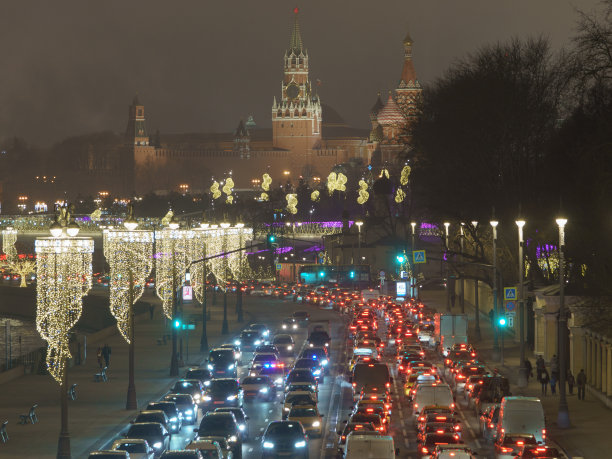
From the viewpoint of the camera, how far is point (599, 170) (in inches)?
1401

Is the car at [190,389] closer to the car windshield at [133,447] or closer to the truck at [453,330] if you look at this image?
the car windshield at [133,447]

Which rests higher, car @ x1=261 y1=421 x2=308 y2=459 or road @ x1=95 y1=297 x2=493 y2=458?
car @ x1=261 y1=421 x2=308 y2=459

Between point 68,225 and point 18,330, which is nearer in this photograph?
point 68,225

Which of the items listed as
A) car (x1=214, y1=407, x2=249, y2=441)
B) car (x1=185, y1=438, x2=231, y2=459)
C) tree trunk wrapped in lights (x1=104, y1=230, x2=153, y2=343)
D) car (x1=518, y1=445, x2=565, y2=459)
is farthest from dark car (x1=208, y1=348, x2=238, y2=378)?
car (x1=518, y1=445, x2=565, y2=459)

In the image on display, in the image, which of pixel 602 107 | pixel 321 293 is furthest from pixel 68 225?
pixel 321 293

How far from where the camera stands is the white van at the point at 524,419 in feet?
97.7

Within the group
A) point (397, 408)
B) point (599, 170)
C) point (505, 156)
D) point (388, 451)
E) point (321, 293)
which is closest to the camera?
point (388, 451)

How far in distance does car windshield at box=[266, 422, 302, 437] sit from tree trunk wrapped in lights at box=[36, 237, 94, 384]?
5445 mm

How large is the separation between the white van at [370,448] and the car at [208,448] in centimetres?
284

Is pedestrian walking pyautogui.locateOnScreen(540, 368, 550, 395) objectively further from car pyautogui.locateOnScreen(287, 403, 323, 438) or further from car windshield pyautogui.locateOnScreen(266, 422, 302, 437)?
car windshield pyautogui.locateOnScreen(266, 422, 302, 437)

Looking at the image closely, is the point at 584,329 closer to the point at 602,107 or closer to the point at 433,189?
the point at 602,107

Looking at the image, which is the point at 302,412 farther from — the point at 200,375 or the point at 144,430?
the point at 200,375

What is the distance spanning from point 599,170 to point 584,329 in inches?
383

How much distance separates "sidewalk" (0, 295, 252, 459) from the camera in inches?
1300
